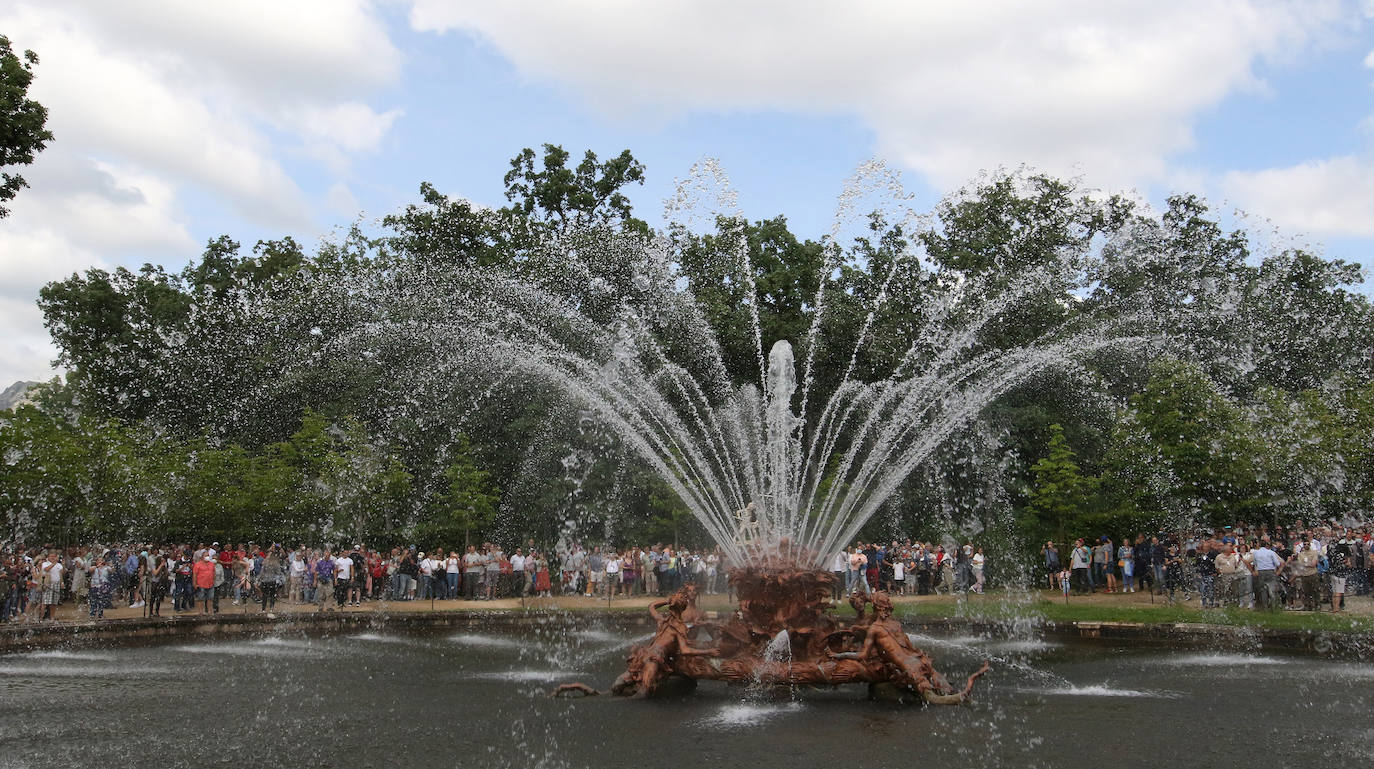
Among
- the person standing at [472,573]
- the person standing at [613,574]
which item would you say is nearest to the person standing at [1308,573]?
the person standing at [613,574]

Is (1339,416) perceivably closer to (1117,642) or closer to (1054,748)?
(1117,642)

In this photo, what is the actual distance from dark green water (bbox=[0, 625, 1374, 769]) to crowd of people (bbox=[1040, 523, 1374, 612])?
742 cm

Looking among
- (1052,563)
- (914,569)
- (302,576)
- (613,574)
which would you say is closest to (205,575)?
(302,576)

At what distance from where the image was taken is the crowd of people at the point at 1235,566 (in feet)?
75.5

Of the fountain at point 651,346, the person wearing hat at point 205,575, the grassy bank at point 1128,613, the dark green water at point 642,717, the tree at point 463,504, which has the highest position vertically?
the fountain at point 651,346

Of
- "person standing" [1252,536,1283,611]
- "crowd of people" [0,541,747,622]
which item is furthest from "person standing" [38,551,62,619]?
"person standing" [1252,536,1283,611]

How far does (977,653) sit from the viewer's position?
18.0 meters

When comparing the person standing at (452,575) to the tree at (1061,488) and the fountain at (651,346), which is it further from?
the tree at (1061,488)

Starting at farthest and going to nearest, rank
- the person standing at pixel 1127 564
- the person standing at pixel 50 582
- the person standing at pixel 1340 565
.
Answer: the person standing at pixel 1127 564
the person standing at pixel 50 582
the person standing at pixel 1340 565

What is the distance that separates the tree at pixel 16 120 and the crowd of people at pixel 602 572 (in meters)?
9.03

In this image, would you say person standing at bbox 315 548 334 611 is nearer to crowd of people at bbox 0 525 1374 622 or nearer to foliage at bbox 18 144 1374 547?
crowd of people at bbox 0 525 1374 622

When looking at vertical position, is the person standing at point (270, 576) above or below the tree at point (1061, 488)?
below

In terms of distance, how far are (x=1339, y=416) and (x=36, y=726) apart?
37.1 metres

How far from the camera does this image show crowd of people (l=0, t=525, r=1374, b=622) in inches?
949
